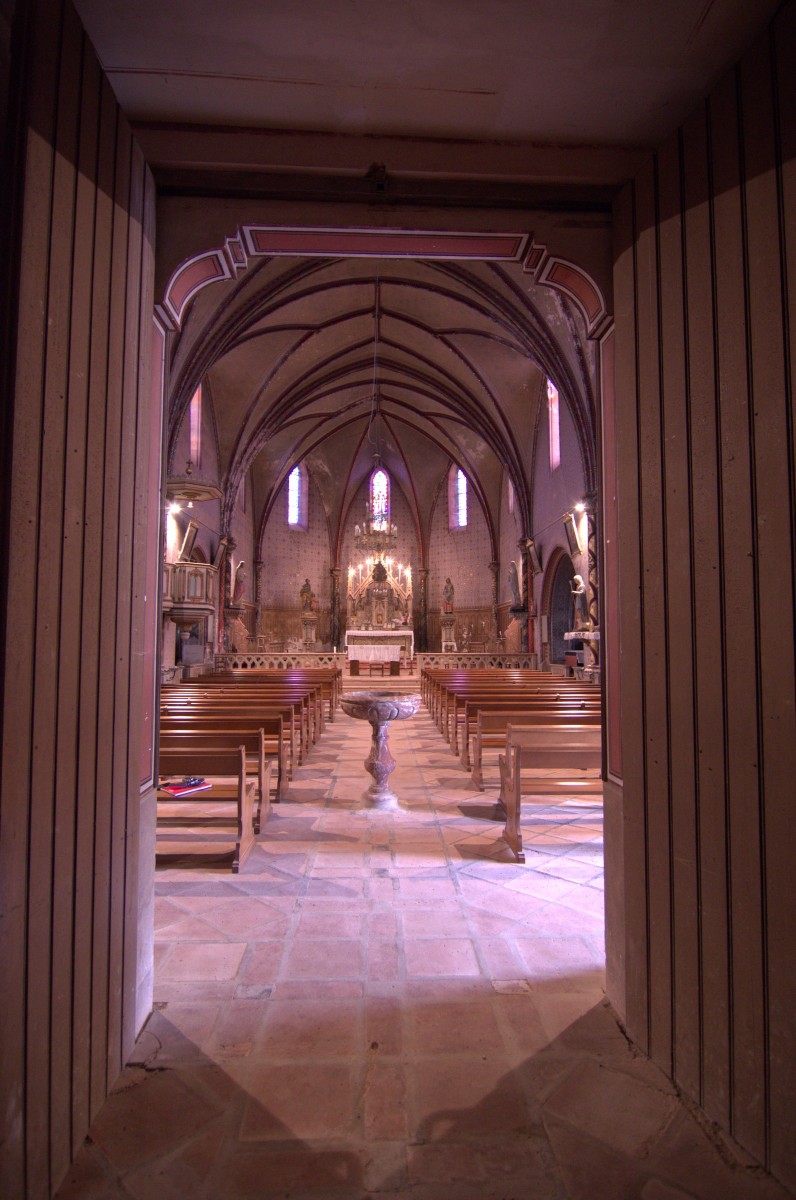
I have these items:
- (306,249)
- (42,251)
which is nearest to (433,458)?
(306,249)

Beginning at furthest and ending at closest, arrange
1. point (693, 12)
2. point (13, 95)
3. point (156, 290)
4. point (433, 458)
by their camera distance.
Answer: point (433, 458) < point (156, 290) < point (693, 12) < point (13, 95)

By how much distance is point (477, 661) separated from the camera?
19109 millimetres

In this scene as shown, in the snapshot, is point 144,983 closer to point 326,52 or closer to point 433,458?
point 326,52

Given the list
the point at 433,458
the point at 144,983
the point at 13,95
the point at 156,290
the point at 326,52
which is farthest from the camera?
the point at 433,458

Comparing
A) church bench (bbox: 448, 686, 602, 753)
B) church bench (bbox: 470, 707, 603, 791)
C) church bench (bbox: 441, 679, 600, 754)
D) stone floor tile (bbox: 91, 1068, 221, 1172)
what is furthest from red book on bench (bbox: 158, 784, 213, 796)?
stone floor tile (bbox: 91, 1068, 221, 1172)

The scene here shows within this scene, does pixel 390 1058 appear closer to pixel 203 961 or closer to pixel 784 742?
pixel 203 961

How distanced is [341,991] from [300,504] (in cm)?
2305

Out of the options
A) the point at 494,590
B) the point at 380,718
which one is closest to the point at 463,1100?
the point at 380,718

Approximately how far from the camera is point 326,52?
2152mm

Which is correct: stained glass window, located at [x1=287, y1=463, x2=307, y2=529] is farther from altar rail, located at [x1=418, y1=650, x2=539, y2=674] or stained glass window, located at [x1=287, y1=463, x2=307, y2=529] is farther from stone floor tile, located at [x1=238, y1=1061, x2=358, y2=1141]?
stone floor tile, located at [x1=238, y1=1061, x2=358, y2=1141]

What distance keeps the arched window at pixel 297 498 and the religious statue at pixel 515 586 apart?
9502 millimetres

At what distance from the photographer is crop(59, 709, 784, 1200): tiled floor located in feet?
5.77

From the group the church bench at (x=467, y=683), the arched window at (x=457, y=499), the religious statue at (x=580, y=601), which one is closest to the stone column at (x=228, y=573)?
the church bench at (x=467, y=683)

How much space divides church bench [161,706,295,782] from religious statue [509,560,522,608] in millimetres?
12603
